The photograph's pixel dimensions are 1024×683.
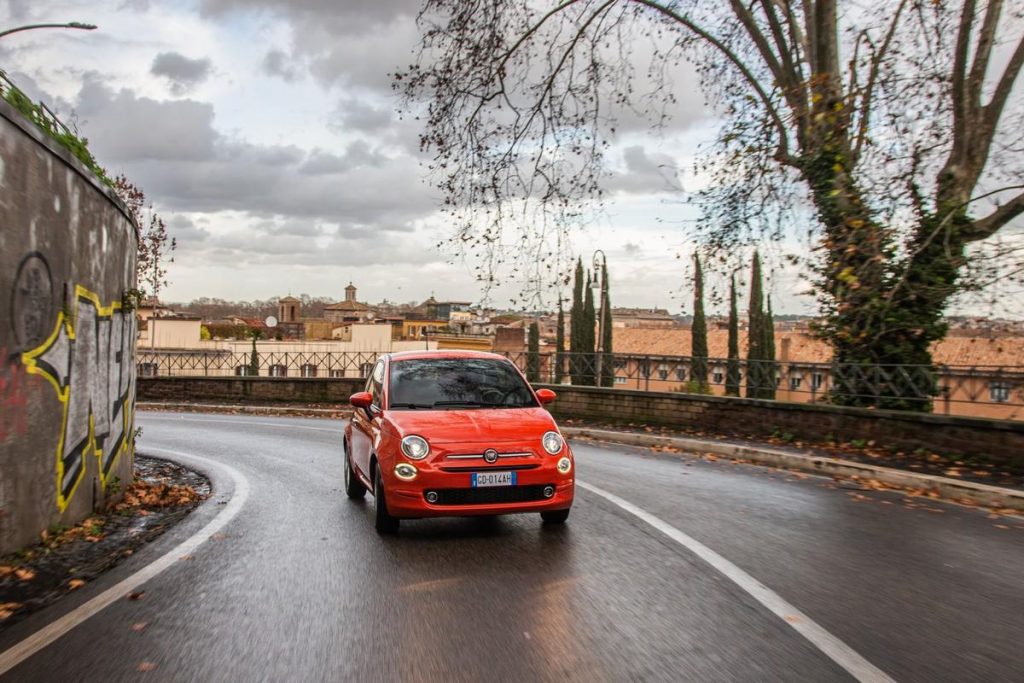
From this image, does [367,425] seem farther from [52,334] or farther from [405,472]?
[52,334]

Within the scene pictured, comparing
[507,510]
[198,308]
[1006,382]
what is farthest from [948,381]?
[198,308]

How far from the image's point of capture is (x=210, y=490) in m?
9.84

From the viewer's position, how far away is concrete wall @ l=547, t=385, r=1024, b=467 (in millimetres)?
10875

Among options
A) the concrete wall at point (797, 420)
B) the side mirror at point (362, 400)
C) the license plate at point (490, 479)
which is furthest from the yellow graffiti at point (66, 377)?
the concrete wall at point (797, 420)

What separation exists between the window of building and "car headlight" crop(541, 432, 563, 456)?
10880 millimetres

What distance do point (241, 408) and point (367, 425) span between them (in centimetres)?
1821

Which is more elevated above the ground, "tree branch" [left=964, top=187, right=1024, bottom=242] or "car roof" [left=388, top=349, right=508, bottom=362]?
"tree branch" [left=964, top=187, right=1024, bottom=242]

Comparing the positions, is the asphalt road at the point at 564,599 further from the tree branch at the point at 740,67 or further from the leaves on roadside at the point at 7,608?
the tree branch at the point at 740,67

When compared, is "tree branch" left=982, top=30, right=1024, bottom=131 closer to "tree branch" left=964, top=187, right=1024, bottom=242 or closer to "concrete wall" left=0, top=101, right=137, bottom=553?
"tree branch" left=964, top=187, right=1024, bottom=242

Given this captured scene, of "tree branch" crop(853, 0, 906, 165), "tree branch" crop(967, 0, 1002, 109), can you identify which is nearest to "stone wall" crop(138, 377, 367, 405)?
"tree branch" crop(853, 0, 906, 165)

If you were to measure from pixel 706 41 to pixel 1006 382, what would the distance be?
28.9ft

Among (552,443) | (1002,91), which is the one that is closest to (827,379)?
(1002,91)

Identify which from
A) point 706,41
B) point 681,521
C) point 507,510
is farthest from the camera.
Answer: point 706,41

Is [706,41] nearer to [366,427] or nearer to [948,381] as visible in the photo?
[948,381]
